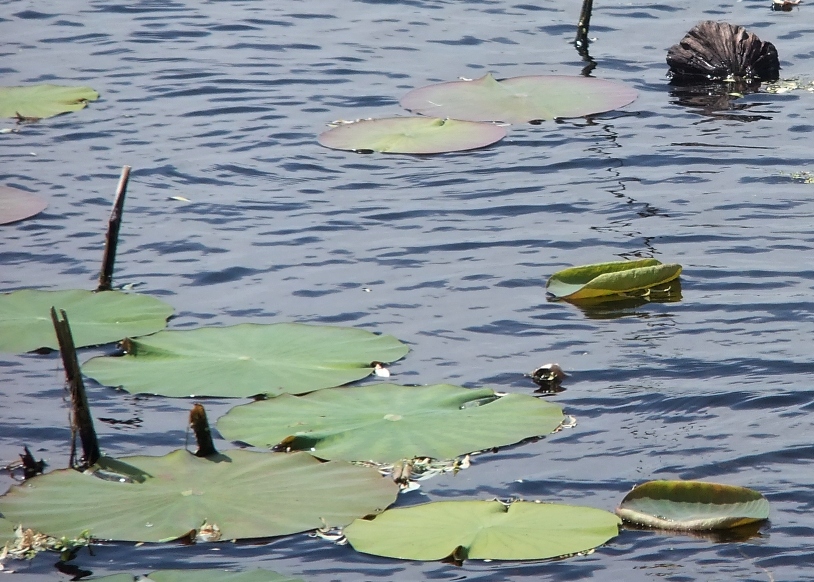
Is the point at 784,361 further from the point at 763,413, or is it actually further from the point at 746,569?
the point at 746,569

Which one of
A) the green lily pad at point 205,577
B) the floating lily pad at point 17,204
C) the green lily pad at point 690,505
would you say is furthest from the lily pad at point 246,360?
the floating lily pad at point 17,204

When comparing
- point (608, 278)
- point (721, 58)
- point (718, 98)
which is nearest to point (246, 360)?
point (608, 278)

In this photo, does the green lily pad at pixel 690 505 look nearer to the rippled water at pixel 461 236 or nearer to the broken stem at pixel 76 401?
the rippled water at pixel 461 236

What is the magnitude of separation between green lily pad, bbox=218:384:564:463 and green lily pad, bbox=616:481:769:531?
0.74m

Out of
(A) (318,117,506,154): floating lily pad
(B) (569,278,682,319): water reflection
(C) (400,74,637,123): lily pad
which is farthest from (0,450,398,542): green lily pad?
(C) (400,74,637,123): lily pad

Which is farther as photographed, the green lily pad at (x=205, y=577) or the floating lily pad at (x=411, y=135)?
the floating lily pad at (x=411, y=135)

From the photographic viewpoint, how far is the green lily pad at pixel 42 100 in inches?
403

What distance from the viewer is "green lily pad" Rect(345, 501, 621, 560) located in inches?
174

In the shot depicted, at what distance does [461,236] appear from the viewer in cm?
795

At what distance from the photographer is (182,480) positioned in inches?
188

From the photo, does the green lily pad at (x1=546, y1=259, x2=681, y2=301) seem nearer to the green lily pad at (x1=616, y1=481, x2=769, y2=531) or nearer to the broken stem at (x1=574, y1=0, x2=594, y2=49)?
the green lily pad at (x1=616, y1=481, x2=769, y2=531)

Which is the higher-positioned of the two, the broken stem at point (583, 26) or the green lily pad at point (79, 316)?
the broken stem at point (583, 26)

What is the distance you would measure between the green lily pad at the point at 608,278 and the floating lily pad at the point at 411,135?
2.67m

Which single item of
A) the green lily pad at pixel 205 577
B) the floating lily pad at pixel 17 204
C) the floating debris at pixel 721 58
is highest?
the floating debris at pixel 721 58
